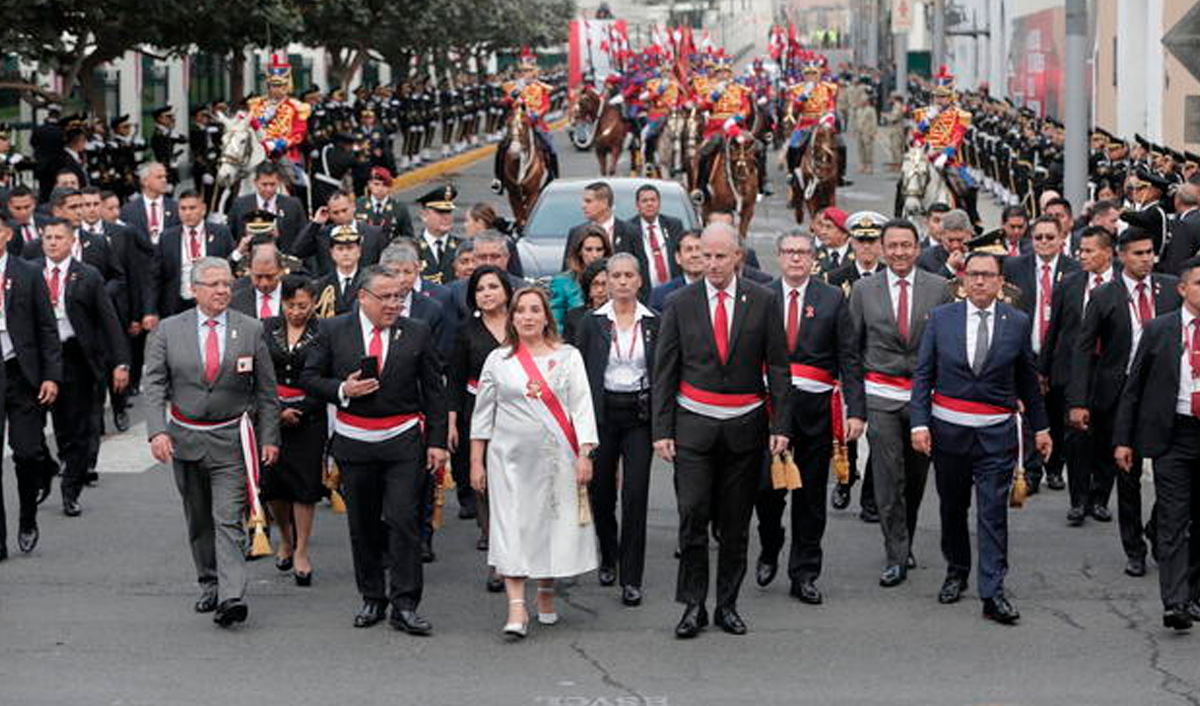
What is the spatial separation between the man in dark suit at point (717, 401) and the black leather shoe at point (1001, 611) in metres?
1.16

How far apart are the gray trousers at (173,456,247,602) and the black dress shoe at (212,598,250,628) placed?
3cm

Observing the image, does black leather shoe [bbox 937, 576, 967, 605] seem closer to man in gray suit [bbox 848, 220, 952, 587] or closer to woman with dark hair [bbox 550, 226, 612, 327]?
man in gray suit [bbox 848, 220, 952, 587]

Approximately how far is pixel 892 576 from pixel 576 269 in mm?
2579

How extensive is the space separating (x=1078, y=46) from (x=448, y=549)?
36.0 ft

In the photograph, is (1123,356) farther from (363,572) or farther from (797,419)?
(363,572)

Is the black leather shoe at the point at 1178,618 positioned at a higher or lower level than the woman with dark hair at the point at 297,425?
lower

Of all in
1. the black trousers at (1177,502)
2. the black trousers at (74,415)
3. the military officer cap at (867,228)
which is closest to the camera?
the black trousers at (1177,502)

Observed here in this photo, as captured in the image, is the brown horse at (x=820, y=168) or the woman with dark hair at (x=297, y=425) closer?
the woman with dark hair at (x=297, y=425)

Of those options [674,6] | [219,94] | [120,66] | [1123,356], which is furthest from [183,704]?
[674,6]

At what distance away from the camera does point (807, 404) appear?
11.3 metres

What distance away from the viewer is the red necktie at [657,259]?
631 inches

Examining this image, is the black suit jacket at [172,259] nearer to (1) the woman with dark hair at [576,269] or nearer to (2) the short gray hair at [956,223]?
(1) the woman with dark hair at [576,269]

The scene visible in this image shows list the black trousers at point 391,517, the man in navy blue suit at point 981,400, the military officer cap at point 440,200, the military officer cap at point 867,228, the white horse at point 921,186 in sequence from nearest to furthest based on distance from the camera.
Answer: the black trousers at point 391,517
the man in navy blue suit at point 981,400
the military officer cap at point 867,228
the military officer cap at point 440,200
the white horse at point 921,186

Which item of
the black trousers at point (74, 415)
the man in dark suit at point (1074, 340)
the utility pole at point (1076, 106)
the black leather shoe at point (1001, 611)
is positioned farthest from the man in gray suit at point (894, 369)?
the utility pole at point (1076, 106)
